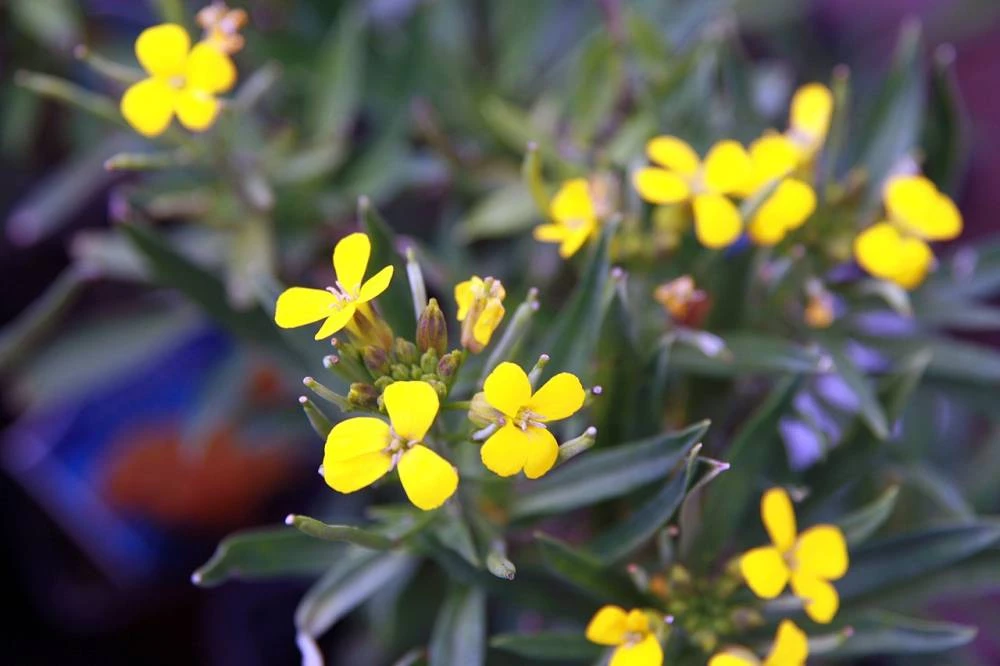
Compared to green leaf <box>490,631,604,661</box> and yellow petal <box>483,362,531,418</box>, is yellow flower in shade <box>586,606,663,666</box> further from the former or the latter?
yellow petal <box>483,362,531,418</box>

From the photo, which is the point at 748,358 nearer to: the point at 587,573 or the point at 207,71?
the point at 587,573

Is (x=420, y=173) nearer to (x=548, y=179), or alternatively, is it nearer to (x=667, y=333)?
(x=548, y=179)

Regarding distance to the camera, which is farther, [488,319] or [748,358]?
[748,358]

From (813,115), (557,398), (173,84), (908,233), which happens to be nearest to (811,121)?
(813,115)

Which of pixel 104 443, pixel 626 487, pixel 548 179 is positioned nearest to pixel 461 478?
pixel 626 487

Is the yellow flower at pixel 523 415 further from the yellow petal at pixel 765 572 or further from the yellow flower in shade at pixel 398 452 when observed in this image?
the yellow petal at pixel 765 572

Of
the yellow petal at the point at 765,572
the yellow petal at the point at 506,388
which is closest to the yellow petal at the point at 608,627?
the yellow petal at the point at 765,572

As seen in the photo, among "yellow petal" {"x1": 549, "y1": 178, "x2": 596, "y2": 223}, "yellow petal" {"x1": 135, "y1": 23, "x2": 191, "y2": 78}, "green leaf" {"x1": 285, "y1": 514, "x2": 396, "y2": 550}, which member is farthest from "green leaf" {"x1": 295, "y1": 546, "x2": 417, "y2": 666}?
"yellow petal" {"x1": 135, "y1": 23, "x2": 191, "y2": 78}
